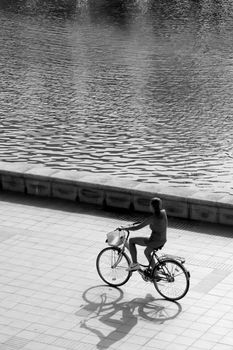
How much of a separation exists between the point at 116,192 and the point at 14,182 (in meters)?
2.52

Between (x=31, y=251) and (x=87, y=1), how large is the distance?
143ft

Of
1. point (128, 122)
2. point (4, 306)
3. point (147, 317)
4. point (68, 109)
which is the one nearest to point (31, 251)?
point (4, 306)

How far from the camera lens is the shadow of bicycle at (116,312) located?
1277cm

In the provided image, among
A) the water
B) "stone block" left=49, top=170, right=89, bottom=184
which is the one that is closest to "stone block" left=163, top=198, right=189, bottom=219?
"stone block" left=49, top=170, right=89, bottom=184

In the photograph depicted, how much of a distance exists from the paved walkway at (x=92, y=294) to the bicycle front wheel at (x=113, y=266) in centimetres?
16

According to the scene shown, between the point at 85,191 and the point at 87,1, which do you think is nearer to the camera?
the point at 85,191

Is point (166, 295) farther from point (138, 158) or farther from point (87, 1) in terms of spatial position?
point (87, 1)

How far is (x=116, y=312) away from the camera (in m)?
13.4

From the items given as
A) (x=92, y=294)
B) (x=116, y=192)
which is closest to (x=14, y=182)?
(x=116, y=192)

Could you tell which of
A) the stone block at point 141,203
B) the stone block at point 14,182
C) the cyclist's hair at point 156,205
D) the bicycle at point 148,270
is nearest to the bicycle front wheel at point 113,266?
the bicycle at point 148,270

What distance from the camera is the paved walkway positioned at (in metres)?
12.5

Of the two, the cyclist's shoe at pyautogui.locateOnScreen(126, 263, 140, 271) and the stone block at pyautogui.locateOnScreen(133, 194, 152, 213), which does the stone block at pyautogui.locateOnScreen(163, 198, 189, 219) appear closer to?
the stone block at pyautogui.locateOnScreen(133, 194, 152, 213)

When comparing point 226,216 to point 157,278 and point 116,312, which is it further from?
point 116,312

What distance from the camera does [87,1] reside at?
2272 inches
